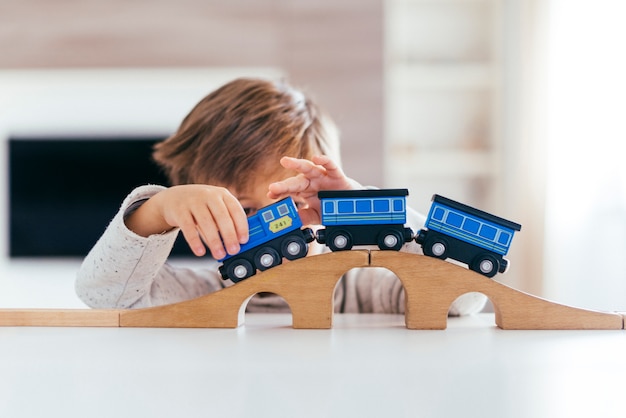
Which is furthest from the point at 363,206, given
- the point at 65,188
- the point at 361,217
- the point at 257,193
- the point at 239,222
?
the point at 65,188

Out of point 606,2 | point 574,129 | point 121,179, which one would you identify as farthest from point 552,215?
point 121,179

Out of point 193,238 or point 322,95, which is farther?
point 322,95

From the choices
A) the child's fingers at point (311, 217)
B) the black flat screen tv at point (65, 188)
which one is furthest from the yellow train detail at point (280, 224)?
the black flat screen tv at point (65, 188)

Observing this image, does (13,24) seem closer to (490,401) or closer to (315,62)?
(315,62)

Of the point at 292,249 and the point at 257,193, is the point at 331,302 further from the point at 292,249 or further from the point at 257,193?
the point at 257,193

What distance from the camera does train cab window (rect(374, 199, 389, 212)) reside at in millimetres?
630

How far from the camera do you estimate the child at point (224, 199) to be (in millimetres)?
685

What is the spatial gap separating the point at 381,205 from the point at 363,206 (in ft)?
0.06

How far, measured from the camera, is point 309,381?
0.42m

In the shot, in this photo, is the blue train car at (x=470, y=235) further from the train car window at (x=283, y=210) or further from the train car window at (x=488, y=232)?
the train car window at (x=283, y=210)

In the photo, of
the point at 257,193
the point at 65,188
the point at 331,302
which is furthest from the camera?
the point at 65,188

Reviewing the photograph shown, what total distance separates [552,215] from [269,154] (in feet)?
5.09

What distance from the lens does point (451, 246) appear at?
2.03 ft

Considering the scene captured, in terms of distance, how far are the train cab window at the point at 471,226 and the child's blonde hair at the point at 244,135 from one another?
52 cm
